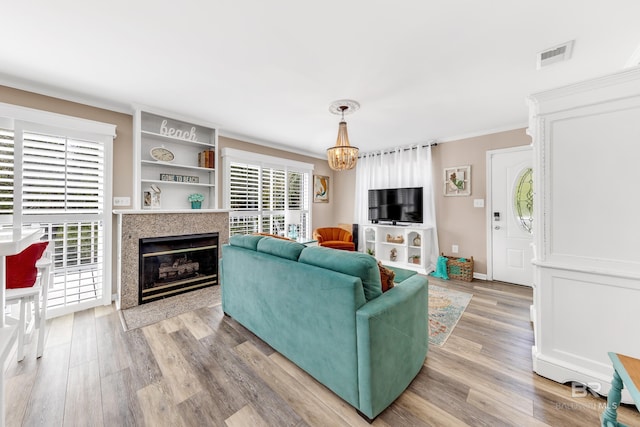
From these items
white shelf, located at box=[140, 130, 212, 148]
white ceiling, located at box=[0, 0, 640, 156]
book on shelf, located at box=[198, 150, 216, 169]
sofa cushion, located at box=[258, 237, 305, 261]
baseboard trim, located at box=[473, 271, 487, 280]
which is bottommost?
baseboard trim, located at box=[473, 271, 487, 280]

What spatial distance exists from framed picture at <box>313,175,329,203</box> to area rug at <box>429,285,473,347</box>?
3.06 metres

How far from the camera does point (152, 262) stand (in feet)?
10.5

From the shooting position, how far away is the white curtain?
4.56 m

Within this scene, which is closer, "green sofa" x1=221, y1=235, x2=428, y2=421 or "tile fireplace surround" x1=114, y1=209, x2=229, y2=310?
"green sofa" x1=221, y1=235, x2=428, y2=421

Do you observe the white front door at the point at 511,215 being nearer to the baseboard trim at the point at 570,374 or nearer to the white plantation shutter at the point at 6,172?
the baseboard trim at the point at 570,374

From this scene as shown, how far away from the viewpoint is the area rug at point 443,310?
2340 millimetres

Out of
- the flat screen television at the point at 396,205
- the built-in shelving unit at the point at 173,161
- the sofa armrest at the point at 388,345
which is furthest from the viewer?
the flat screen television at the point at 396,205

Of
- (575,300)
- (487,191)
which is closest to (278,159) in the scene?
(487,191)

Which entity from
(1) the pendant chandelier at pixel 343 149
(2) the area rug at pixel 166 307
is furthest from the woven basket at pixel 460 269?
(2) the area rug at pixel 166 307

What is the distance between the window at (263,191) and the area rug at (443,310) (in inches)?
108

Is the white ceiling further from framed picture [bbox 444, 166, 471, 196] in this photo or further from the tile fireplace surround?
the tile fireplace surround

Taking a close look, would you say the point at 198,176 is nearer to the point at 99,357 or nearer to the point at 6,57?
the point at 6,57

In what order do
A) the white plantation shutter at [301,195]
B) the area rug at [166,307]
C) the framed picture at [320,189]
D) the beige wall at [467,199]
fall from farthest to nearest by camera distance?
1. the framed picture at [320,189]
2. the white plantation shutter at [301,195]
3. the beige wall at [467,199]
4. the area rug at [166,307]

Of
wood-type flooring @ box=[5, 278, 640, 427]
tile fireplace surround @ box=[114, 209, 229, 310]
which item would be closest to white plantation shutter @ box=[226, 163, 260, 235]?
tile fireplace surround @ box=[114, 209, 229, 310]
